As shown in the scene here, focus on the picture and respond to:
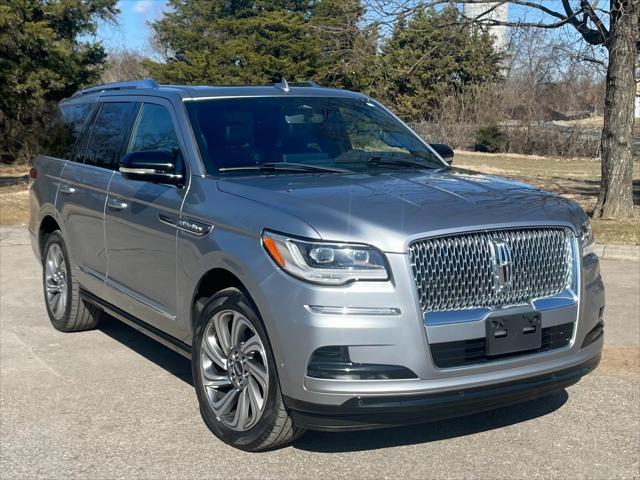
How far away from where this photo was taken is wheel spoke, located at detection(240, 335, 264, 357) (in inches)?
160

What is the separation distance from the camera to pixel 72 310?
21.7 ft

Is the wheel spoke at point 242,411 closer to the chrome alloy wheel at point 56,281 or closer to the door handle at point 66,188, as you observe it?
the door handle at point 66,188

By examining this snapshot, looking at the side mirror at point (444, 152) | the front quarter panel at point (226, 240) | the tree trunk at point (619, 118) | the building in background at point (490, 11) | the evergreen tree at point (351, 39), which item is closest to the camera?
the front quarter panel at point (226, 240)

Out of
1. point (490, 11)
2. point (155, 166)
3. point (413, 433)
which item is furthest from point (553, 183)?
point (155, 166)

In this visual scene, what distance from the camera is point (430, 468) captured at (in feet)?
13.6

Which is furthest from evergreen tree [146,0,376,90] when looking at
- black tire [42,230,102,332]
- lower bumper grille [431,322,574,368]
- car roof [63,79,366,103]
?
lower bumper grille [431,322,574,368]

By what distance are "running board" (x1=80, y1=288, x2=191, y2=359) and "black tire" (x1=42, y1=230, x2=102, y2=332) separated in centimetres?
16

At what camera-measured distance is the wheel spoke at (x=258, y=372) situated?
4053 millimetres

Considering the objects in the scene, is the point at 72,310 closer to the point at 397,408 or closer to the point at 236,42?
the point at 397,408

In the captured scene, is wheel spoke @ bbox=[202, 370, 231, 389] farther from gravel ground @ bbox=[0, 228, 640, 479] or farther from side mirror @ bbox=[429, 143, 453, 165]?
side mirror @ bbox=[429, 143, 453, 165]

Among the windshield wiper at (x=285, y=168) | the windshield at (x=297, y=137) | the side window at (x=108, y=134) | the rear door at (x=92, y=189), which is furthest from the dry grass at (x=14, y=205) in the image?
the windshield wiper at (x=285, y=168)

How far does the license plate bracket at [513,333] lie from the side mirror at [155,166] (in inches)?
79.4

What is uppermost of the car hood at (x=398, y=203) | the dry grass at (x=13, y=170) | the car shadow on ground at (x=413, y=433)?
the car hood at (x=398, y=203)

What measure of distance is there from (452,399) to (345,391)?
19.9 inches
